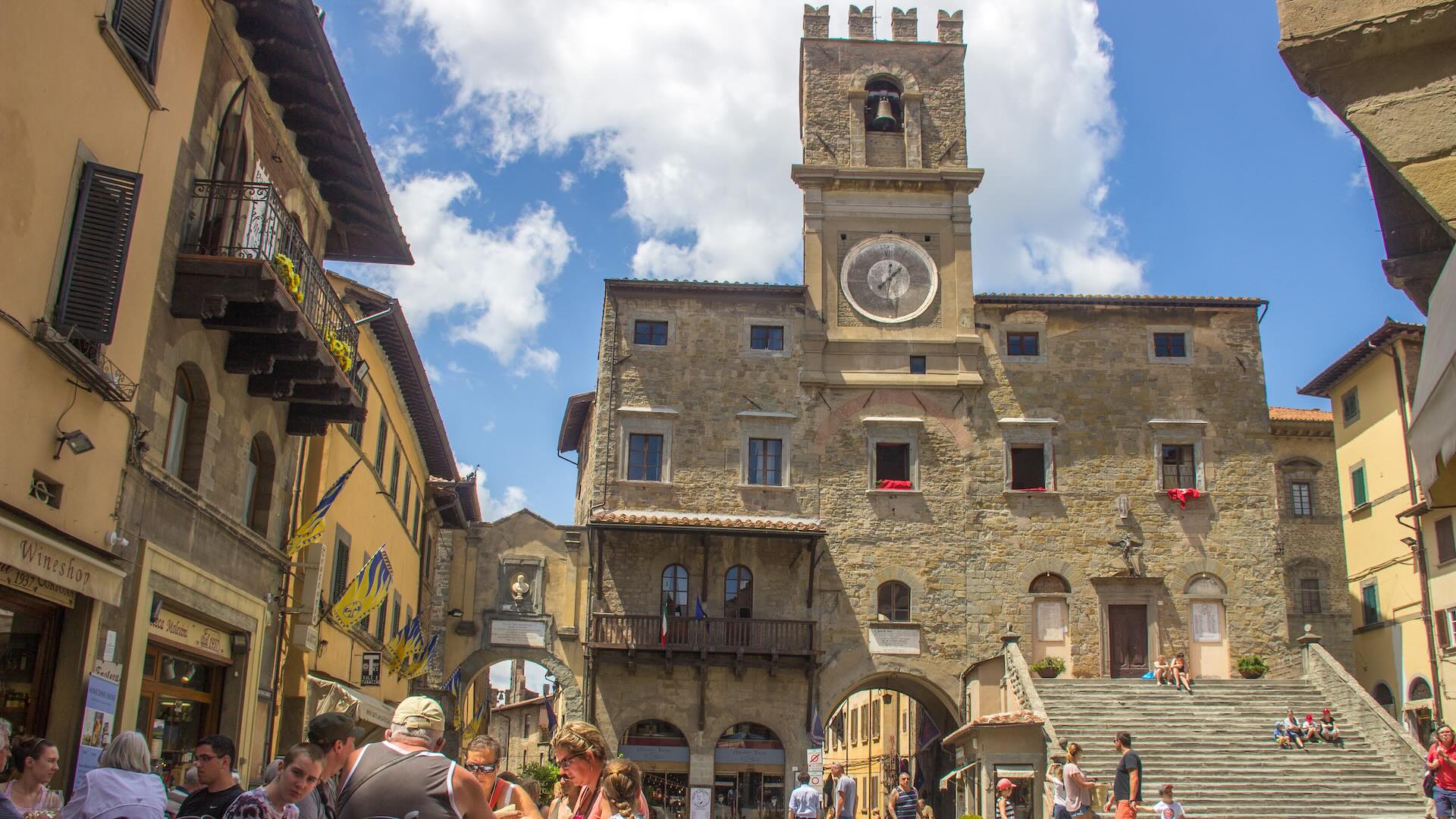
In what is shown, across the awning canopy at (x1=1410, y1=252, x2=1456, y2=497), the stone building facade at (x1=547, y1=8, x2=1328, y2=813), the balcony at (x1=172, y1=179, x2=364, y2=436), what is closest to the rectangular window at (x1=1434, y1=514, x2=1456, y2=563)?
the stone building facade at (x1=547, y1=8, x2=1328, y2=813)

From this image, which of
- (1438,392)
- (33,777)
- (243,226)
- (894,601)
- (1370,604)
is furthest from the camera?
(1370,604)

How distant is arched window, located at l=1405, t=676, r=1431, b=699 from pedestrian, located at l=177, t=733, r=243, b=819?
3372 centimetres

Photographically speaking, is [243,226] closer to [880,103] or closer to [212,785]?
[212,785]

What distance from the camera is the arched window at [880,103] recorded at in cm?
3666

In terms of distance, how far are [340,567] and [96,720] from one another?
9959 millimetres

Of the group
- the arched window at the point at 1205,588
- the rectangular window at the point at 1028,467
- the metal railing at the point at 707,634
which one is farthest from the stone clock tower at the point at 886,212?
the arched window at the point at 1205,588

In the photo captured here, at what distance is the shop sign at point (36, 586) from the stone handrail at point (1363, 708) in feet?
78.2

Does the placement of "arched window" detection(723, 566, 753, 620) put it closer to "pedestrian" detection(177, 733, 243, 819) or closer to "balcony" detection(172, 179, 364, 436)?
"balcony" detection(172, 179, 364, 436)

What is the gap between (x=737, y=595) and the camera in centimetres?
3334

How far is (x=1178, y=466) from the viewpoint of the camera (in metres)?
34.3

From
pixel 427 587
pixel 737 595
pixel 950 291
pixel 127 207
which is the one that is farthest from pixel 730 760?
pixel 127 207

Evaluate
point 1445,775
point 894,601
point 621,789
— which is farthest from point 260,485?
point 894,601

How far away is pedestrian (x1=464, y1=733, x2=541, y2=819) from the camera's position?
6.88m

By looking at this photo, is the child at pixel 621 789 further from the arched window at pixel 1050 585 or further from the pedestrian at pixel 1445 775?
the arched window at pixel 1050 585
